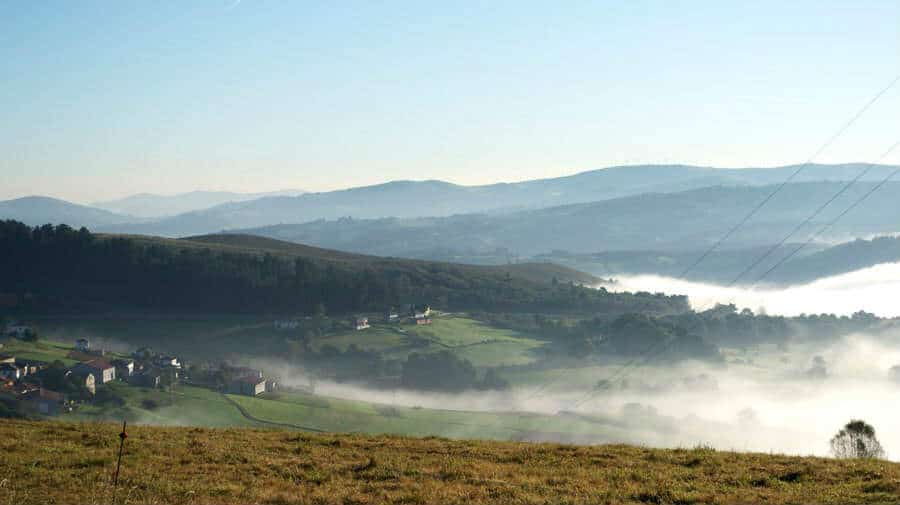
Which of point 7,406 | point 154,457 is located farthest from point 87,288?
point 154,457

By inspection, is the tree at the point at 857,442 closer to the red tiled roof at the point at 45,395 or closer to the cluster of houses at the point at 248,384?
the red tiled roof at the point at 45,395

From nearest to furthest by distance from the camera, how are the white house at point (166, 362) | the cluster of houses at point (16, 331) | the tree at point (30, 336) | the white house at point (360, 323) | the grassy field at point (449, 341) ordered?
the white house at point (166, 362) < the tree at point (30, 336) < the cluster of houses at point (16, 331) < the grassy field at point (449, 341) < the white house at point (360, 323)

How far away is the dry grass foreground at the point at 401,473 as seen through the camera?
48.4 ft

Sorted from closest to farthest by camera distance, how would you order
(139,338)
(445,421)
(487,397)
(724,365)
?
(445,421) → (487,397) → (139,338) → (724,365)

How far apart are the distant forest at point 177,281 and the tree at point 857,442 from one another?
149m

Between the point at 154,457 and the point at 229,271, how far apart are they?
168 metres

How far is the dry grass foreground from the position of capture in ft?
48.4

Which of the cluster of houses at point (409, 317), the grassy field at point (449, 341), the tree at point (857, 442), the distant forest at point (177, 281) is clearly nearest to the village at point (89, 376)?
the grassy field at point (449, 341)

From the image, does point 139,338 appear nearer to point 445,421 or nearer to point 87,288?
point 87,288

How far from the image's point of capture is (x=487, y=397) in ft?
383

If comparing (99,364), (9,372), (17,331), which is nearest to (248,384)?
(99,364)

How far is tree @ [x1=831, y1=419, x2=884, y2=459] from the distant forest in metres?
149

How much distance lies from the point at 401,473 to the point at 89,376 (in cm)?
8826

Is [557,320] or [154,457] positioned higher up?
[154,457]
